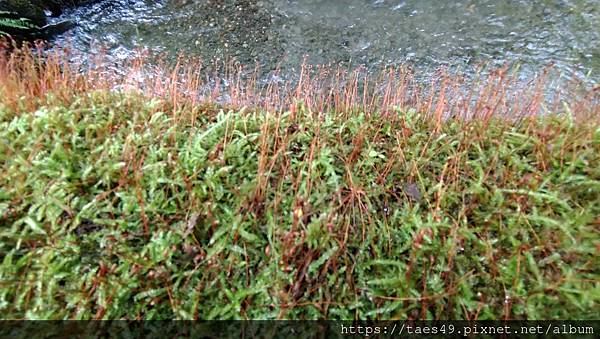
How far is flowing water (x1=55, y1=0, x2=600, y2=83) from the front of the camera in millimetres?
5191

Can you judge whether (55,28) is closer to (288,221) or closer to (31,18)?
(31,18)

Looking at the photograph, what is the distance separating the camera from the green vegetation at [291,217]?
6.83ft

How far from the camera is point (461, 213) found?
7.66 feet

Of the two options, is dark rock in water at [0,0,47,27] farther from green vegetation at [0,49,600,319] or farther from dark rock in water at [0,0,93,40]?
green vegetation at [0,49,600,319]

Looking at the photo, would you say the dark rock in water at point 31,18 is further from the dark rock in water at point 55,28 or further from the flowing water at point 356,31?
the flowing water at point 356,31

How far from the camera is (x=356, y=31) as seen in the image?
5.77 m

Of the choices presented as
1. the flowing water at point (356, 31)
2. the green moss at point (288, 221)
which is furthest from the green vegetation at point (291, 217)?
the flowing water at point (356, 31)

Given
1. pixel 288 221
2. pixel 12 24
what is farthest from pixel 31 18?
pixel 288 221

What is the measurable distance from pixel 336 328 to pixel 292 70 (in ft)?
12.8

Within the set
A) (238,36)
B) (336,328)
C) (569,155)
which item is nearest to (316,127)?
(336,328)

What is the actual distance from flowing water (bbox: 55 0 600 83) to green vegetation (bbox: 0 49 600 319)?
2.68m

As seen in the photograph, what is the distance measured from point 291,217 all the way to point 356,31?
428cm

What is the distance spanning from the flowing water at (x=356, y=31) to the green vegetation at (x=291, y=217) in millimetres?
2682

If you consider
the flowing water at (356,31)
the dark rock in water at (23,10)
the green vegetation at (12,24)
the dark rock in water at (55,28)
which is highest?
the dark rock in water at (23,10)
